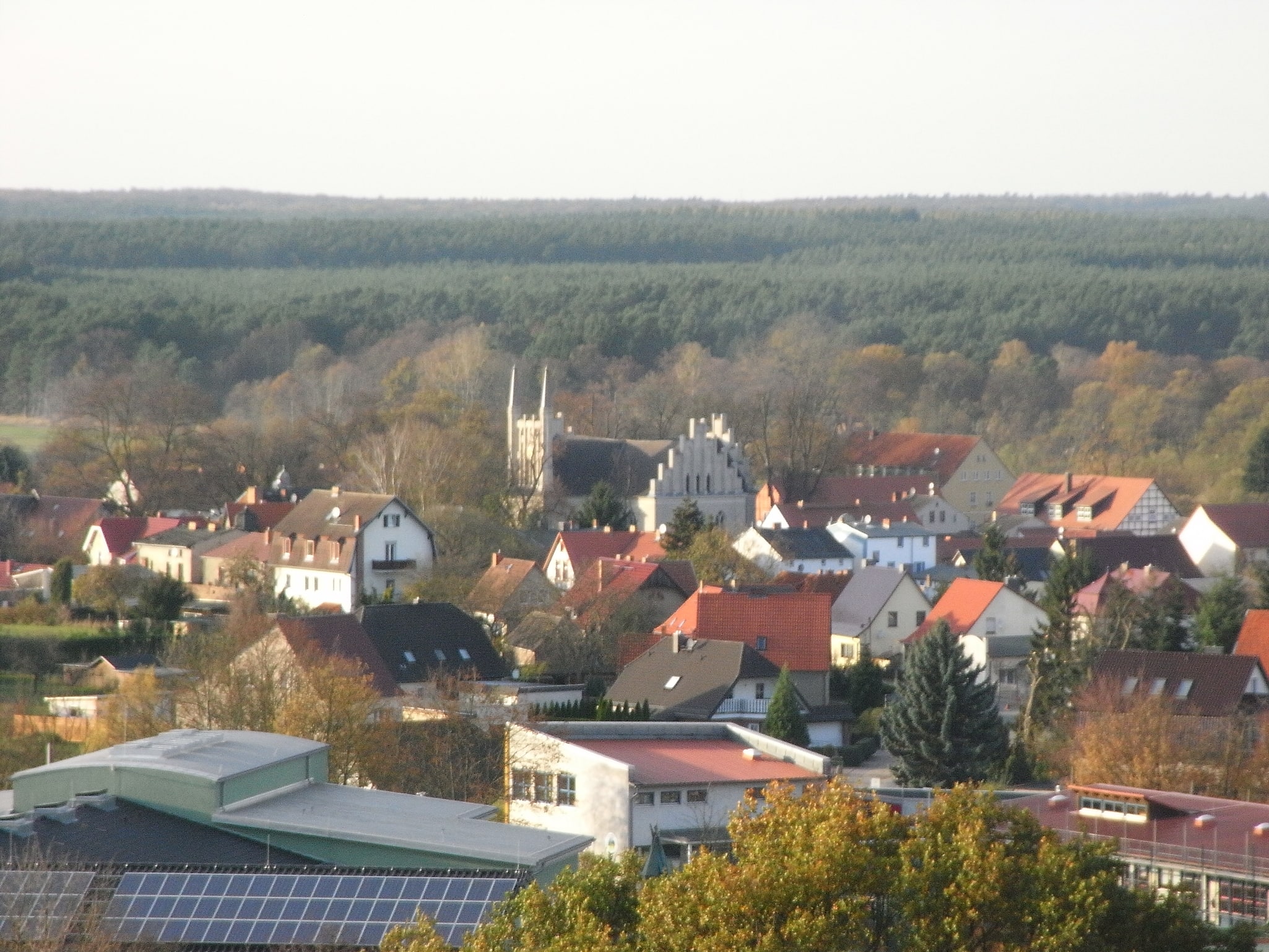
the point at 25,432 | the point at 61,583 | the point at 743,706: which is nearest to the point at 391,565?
the point at 61,583

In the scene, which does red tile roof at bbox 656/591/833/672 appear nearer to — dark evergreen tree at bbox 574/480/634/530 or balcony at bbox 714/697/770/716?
balcony at bbox 714/697/770/716

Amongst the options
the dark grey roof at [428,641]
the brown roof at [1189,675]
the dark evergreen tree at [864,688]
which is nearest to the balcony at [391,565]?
the dark grey roof at [428,641]

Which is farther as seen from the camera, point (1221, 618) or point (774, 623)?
point (1221, 618)

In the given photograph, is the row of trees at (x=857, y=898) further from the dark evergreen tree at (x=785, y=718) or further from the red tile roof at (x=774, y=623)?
the red tile roof at (x=774, y=623)

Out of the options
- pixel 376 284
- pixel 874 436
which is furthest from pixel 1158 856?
pixel 376 284

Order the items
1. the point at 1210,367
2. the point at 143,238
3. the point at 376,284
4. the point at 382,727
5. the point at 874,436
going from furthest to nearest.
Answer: the point at 143,238 < the point at 376,284 < the point at 1210,367 < the point at 874,436 < the point at 382,727

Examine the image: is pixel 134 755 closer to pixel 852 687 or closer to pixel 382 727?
pixel 382 727

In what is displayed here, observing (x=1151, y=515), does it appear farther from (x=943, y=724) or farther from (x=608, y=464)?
(x=943, y=724)
